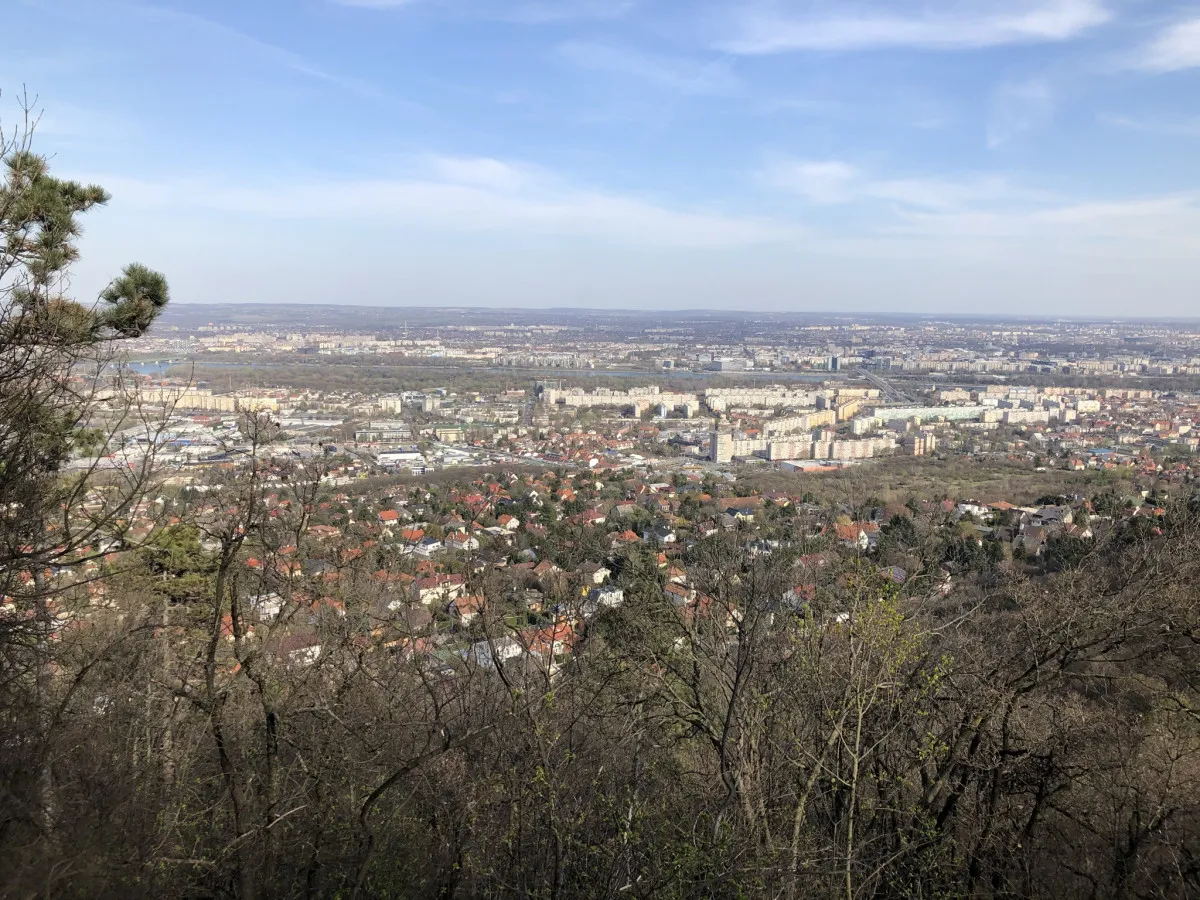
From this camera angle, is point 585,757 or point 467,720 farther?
point 585,757

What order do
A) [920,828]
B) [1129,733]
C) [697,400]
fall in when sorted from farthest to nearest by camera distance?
[697,400] → [1129,733] → [920,828]

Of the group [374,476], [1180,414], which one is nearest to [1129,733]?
[374,476]

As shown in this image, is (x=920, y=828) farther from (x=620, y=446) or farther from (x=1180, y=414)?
(x=1180, y=414)

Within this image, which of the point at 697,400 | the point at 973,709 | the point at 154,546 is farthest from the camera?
the point at 697,400

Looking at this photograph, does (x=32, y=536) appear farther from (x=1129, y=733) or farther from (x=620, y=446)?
(x=620, y=446)

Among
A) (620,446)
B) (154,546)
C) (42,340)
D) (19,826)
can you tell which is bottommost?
(620,446)

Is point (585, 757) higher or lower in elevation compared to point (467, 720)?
lower

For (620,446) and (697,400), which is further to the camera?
(697,400)

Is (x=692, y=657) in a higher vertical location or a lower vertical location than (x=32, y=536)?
lower

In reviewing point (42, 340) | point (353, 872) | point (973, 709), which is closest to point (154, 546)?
point (42, 340)
